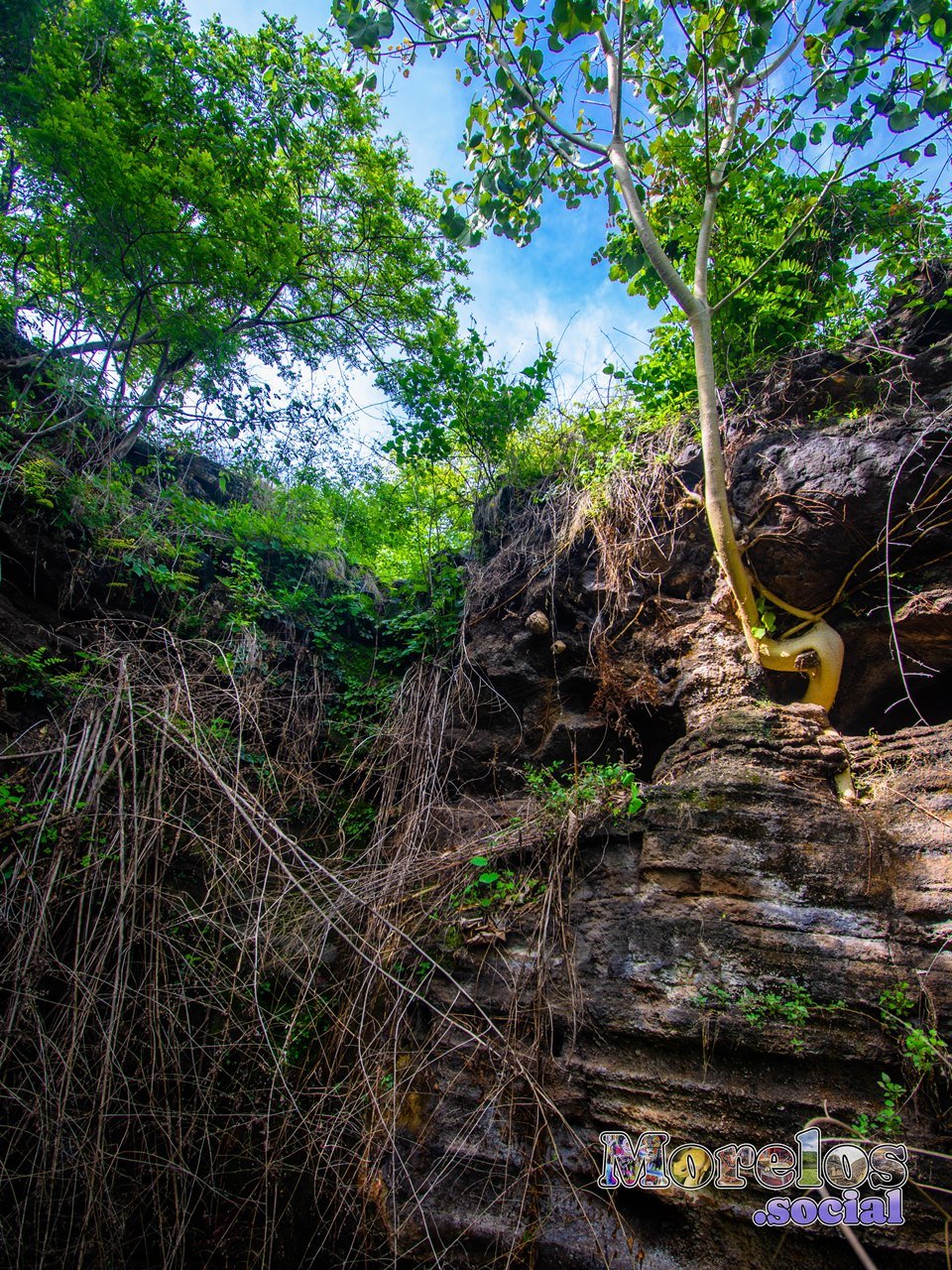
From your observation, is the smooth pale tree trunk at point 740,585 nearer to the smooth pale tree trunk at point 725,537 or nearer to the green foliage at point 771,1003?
the smooth pale tree trunk at point 725,537

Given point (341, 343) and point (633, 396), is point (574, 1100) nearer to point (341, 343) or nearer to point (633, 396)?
point (633, 396)

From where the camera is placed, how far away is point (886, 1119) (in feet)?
5.73

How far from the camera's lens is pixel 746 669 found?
3.19 metres

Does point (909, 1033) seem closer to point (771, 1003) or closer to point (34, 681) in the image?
point (771, 1003)

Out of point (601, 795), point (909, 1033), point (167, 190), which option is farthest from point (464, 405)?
point (909, 1033)

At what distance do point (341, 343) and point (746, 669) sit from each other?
566 cm

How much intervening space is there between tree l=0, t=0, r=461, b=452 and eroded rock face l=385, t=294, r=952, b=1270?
4.12 meters

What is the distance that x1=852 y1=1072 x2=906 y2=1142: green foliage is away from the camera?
5.71 feet

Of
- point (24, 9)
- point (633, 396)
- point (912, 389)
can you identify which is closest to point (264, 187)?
point (24, 9)

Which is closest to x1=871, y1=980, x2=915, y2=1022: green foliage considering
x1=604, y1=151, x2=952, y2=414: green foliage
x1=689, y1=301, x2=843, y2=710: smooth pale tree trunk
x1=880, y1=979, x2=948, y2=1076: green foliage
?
x1=880, y1=979, x2=948, y2=1076: green foliage
